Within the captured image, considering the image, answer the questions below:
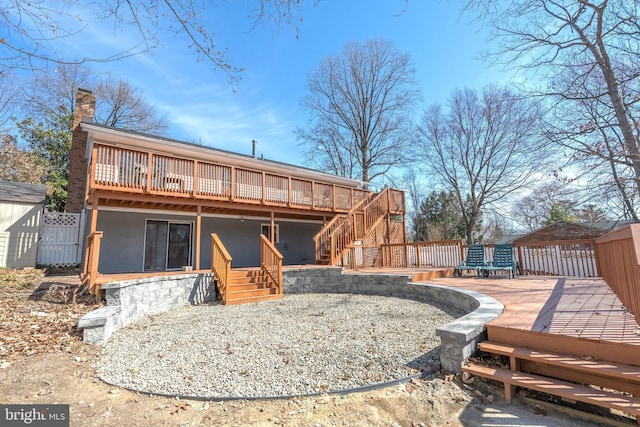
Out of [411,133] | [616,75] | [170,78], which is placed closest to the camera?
[170,78]

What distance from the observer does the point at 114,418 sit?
2.50 meters

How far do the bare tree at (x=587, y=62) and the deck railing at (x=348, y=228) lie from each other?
6.74 meters

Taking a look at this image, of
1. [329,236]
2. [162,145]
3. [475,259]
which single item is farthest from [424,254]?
[162,145]

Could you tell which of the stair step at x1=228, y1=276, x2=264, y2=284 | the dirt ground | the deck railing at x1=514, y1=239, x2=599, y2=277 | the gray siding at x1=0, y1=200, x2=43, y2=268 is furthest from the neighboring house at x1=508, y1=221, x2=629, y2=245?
the gray siding at x1=0, y1=200, x2=43, y2=268

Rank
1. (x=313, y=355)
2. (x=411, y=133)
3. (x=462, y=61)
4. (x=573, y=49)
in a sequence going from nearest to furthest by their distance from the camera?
(x=313, y=355), (x=573, y=49), (x=462, y=61), (x=411, y=133)

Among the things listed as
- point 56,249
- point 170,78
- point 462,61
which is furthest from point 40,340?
point 462,61

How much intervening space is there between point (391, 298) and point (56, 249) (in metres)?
11.4

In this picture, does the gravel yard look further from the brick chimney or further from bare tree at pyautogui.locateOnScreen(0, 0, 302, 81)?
the brick chimney

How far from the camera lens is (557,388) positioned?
8.02ft

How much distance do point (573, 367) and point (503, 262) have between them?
6.58 meters

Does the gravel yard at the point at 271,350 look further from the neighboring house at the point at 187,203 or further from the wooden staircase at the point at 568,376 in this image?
the neighboring house at the point at 187,203

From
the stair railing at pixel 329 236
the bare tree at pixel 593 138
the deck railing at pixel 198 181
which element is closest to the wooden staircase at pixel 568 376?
the bare tree at pixel 593 138

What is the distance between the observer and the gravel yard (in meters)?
3.06

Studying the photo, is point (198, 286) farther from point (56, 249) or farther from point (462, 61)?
point (462, 61)
